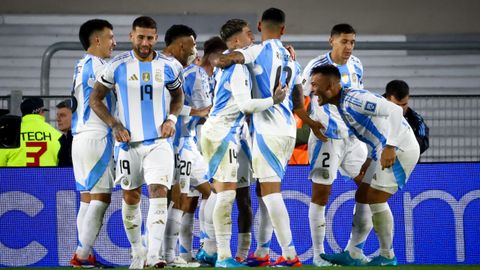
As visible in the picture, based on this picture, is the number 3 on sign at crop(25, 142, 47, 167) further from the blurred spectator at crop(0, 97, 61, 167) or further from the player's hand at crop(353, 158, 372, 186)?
the player's hand at crop(353, 158, 372, 186)

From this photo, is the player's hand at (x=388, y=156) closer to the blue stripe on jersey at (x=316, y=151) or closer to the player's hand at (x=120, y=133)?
the blue stripe on jersey at (x=316, y=151)

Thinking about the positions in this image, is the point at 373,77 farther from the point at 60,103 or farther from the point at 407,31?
the point at 60,103

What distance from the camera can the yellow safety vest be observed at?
15.4 meters

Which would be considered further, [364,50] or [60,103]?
[364,50]

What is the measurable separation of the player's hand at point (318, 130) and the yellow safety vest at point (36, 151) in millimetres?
3614

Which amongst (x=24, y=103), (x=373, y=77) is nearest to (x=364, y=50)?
(x=373, y=77)

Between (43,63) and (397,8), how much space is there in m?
5.58

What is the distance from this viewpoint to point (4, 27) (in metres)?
19.9

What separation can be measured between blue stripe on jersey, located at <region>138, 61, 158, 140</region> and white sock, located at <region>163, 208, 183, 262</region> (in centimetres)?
138

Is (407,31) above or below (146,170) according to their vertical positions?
above

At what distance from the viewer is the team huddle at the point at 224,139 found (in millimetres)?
11844

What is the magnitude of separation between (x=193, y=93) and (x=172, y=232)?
1.44 metres

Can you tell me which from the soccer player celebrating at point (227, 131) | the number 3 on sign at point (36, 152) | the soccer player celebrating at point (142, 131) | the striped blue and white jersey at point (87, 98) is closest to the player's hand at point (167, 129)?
the soccer player celebrating at point (142, 131)

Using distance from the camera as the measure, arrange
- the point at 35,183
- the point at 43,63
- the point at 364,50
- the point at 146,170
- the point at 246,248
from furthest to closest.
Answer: the point at 364,50 < the point at 43,63 < the point at 35,183 < the point at 246,248 < the point at 146,170
